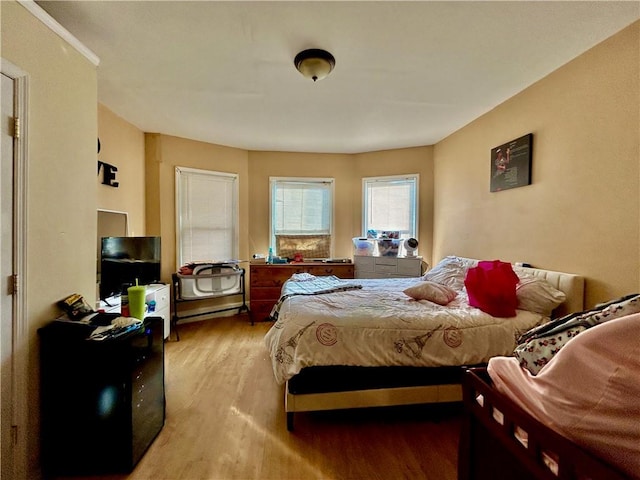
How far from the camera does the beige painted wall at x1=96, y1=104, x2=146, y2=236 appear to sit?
278cm

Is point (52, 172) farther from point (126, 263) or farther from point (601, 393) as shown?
point (601, 393)

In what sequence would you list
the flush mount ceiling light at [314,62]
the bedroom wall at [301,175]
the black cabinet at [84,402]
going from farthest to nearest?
the bedroom wall at [301,175], the flush mount ceiling light at [314,62], the black cabinet at [84,402]

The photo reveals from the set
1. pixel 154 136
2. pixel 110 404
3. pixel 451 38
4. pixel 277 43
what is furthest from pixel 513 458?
pixel 154 136

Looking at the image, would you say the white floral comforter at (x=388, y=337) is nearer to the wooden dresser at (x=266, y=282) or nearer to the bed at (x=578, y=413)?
the bed at (x=578, y=413)

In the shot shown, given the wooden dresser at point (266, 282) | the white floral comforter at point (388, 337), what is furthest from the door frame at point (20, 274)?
the wooden dresser at point (266, 282)

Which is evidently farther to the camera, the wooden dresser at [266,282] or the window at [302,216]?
the window at [302,216]

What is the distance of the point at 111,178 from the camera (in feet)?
9.29

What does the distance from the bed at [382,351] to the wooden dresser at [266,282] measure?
1.99m

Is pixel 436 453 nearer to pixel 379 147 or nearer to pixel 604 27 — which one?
pixel 604 27

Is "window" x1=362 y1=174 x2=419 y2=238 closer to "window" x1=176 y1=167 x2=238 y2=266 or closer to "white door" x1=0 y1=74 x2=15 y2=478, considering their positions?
"window" x1=176 y1=167 x2=238 y2=266

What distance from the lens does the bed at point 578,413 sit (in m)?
0.64

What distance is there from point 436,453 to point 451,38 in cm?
259

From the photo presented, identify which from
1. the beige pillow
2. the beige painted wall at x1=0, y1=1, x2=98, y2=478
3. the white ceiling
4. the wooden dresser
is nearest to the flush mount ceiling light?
the white ceiling

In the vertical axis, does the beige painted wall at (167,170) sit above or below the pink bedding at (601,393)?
above
